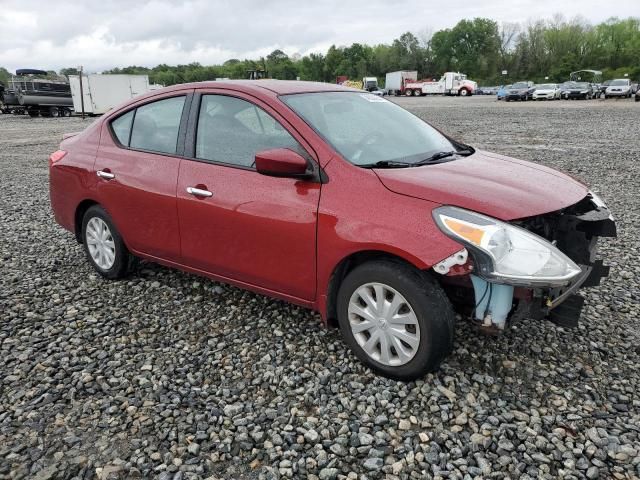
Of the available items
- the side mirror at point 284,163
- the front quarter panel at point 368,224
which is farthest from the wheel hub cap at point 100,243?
the front quarter panel at point 368,224

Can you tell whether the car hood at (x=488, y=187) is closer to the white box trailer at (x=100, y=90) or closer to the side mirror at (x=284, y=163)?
the side mirror at (x=284, y=163)

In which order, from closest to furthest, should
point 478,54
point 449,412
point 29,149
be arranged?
point 449,412
point 29,149
point 478,54

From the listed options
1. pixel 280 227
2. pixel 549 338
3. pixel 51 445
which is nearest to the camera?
pixel 51 445

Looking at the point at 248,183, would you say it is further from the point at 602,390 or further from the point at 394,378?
the point at 602,390

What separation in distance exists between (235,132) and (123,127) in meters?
1.35

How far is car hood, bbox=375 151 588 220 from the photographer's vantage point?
291 centimetres

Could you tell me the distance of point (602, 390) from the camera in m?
3.09

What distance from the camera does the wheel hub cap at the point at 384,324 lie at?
120 inches

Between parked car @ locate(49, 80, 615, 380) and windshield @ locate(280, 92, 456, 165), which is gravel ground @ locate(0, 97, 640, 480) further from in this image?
windshield @ locate(280, 92, 456, 165)

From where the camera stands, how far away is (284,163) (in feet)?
10.5

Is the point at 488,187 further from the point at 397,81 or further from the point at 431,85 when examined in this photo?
the point at 397,81

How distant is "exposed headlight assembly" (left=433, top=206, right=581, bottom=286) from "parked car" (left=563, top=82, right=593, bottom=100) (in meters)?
47.9

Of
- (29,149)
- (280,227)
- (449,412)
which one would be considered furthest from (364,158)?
(29,149)

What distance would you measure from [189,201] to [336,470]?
2.18 meters
